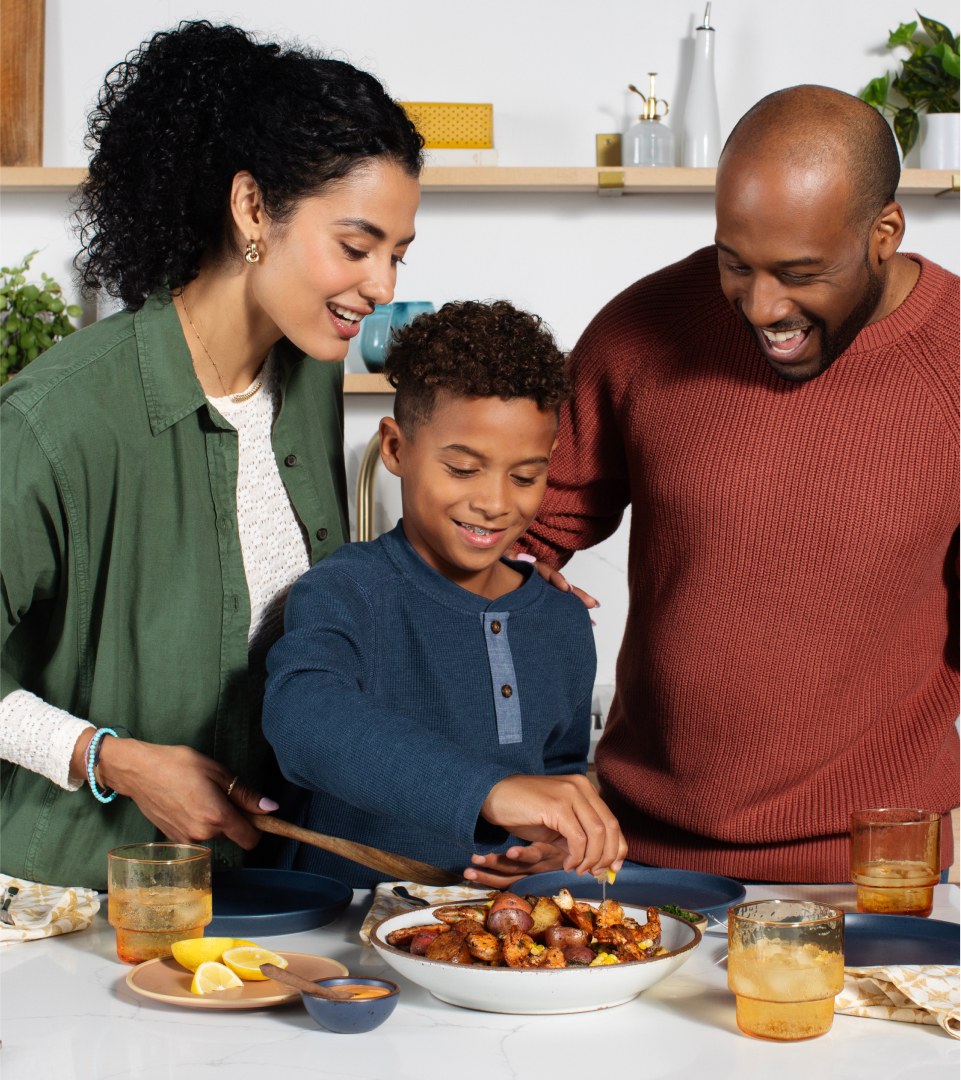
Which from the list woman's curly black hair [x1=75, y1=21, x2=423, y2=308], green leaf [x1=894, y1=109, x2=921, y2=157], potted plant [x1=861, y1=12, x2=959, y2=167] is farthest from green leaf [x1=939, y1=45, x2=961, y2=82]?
woman's curly black hair [x1=75, y1=21, x2=423, y2=308]

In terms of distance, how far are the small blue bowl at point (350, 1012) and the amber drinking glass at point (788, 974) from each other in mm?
259

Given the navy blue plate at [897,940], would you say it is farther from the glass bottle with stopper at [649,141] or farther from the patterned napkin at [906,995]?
the glass bottle with stopper at [649,141]

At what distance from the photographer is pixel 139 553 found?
1.37m

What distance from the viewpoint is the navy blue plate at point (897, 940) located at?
43.1 inches

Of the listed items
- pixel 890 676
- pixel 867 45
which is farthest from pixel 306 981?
pixel 867 45

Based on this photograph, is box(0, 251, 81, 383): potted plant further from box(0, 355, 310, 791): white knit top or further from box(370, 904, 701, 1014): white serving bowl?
box(370, 904, 701, 1014): white serving bowl

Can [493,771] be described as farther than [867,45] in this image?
No

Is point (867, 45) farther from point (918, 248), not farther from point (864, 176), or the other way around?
point (864, 176)

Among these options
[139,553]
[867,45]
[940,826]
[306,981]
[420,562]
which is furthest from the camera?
[867,45]

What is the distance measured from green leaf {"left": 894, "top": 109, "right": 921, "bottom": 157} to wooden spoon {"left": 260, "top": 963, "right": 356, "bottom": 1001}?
2.78 metres

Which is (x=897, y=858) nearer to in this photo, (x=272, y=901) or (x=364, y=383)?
(x=272, y=901)

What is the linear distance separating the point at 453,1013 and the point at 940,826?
0.51 m

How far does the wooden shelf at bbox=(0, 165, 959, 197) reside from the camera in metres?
3.07

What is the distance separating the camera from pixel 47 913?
1.18 metres
